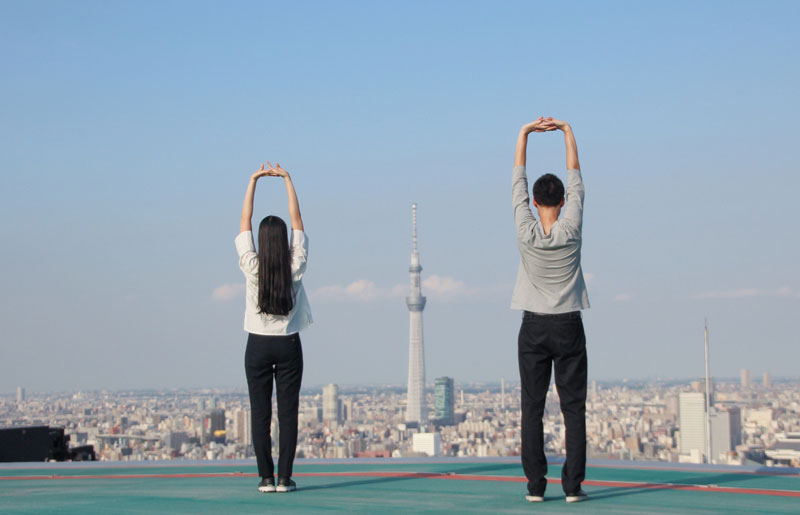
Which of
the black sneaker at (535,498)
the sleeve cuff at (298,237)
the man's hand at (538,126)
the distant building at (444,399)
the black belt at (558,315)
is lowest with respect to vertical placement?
the distant building at (444,399)

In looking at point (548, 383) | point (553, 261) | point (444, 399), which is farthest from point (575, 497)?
point (444, 399)

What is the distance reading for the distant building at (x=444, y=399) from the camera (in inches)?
4614

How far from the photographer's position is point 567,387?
407cm

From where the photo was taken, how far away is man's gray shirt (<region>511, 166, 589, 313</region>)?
4020 mm

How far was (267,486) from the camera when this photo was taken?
4.54 metres

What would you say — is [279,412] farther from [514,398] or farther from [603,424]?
[514,398]

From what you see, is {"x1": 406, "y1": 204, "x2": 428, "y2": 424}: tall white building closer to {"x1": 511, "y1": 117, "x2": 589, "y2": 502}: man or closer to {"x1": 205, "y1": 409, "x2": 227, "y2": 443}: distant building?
{"x1": 205, "y1": 409, "x2": 227, "y2": 443}: distant building

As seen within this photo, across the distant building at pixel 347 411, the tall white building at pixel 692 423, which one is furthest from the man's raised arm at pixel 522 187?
the distant building at pixel 347 411

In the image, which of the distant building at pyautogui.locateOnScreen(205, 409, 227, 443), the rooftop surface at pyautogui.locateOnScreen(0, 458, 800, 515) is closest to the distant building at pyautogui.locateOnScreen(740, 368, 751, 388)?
the distant building at pyautogui.locateOnScreen(205, 409, 227, 443)

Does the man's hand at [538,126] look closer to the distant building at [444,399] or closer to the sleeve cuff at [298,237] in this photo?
the sleeve cuff at [298,237]

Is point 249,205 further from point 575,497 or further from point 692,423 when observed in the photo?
point 692,423

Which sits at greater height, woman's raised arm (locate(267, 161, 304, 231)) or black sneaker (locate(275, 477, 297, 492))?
woman's raised arm (locate(267, 161, 304, 231))

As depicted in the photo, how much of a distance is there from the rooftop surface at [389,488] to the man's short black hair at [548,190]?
4.29ft

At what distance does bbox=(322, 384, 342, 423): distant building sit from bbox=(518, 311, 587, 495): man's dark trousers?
225 feet
